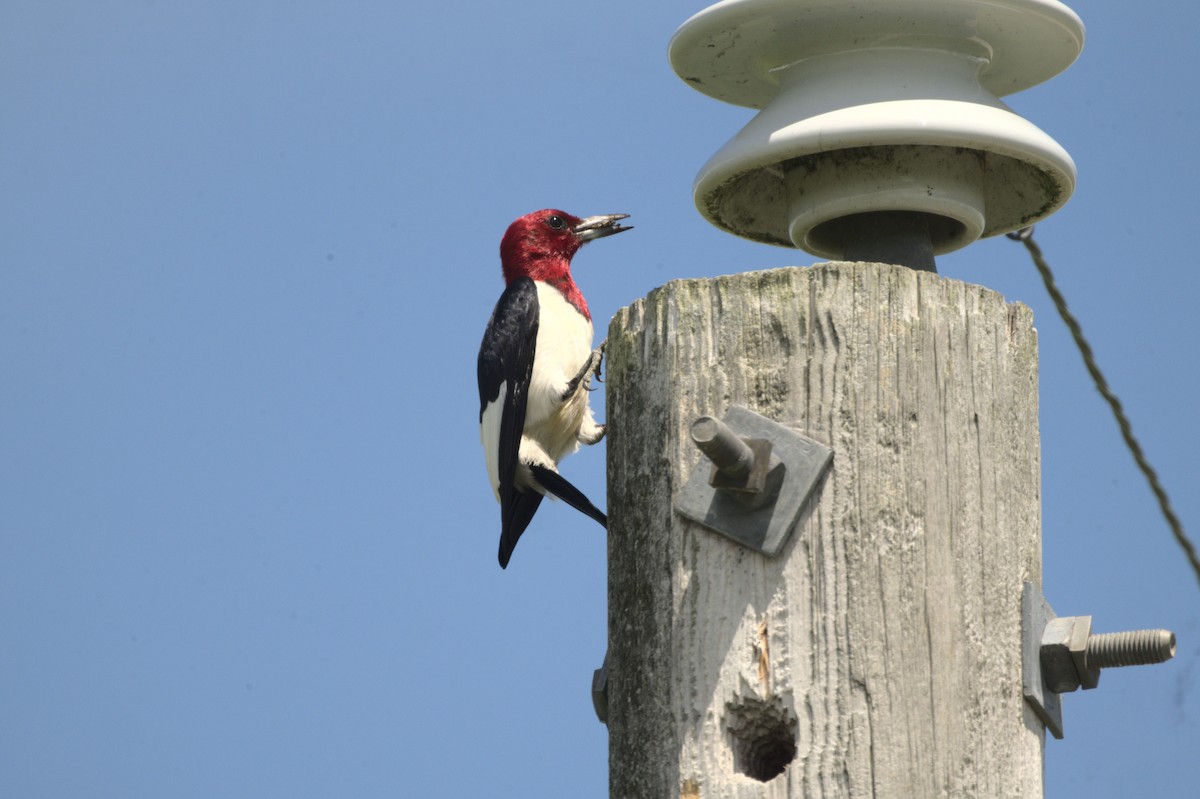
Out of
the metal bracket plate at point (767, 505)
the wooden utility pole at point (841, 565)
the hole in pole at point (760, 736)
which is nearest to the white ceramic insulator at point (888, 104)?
the wooden utility pole at point (841, 565)

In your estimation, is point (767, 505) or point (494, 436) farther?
point (494, 436)

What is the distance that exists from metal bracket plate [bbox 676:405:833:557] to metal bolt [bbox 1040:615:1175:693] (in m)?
0.47

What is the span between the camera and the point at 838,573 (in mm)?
2100

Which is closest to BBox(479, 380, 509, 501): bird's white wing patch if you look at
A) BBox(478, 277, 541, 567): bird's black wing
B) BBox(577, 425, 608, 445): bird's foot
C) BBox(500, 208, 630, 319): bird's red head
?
BBox(478, 277, 541, 567): bird's black wing

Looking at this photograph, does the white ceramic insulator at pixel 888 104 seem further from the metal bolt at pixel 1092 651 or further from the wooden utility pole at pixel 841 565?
the metal bolt at pixel 1092 651

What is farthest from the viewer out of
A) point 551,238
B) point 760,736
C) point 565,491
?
point 551,238

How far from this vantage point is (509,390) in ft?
16.3

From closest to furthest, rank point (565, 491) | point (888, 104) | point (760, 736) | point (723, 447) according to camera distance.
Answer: point (723, 447)
point (760, 736)
point (888, 104)
point (565, 491)

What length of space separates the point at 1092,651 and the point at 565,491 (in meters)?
2.60

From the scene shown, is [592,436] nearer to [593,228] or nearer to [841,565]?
[593,228]

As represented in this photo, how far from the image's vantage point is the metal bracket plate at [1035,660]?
2.20 meters

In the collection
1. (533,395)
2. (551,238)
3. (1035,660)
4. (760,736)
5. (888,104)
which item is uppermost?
(551,238)

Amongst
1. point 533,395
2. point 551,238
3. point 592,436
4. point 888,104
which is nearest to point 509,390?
point 533,395

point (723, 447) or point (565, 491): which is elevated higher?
point (565, 491)
